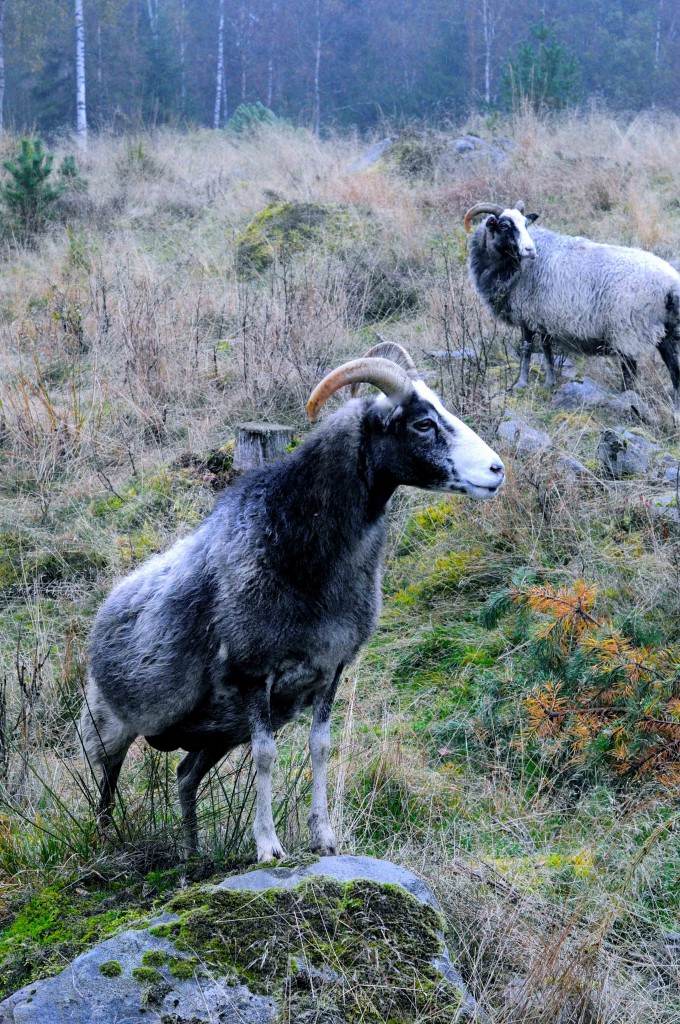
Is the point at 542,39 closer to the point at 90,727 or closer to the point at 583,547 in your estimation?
the point at 583,547

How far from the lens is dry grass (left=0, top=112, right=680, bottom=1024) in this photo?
11.8ft

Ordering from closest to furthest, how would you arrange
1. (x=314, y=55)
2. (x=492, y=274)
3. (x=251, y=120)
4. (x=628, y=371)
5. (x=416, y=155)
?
(x=628, y=371)
(x=492, y=274)
(x=416, y=155)
(x=251, y=120)
(x=314, y=55)

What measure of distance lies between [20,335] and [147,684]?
299 inches

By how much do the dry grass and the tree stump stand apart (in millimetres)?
517

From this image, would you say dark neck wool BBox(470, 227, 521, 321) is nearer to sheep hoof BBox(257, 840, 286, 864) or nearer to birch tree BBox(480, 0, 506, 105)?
sheep hoof BBox(257, 840, 286, 864)

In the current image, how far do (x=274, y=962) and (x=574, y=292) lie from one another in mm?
7485

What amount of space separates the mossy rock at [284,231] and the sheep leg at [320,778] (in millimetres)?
9182

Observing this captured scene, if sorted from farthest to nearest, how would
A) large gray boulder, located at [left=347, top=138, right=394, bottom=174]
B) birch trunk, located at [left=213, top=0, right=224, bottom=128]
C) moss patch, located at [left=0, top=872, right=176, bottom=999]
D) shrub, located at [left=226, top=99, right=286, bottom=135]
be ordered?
birch trunk, located at [left=213, top=0, right=224, bottom=128] → shrub, located at [left=226, top=99, right=286, bottom=135] → large gray boulder, located at [left=347, top=138, right=394, bottom=174] → moss patch, located at [left=0, top=872, right=176, bottom=999]

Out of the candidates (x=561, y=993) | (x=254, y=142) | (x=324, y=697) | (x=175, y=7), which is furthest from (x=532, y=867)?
(x=175, y=7)

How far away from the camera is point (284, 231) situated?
1269cm

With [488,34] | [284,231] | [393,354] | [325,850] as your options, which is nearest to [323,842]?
[325,850]

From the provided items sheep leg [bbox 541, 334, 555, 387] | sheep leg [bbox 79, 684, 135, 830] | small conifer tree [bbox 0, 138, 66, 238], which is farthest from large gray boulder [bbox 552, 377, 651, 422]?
small conifer tree [bbox 0, 138, 66, 238]

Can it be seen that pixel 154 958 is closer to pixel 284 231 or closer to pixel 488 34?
pixel 284 231

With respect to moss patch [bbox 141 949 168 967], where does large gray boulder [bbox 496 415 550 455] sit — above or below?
above
